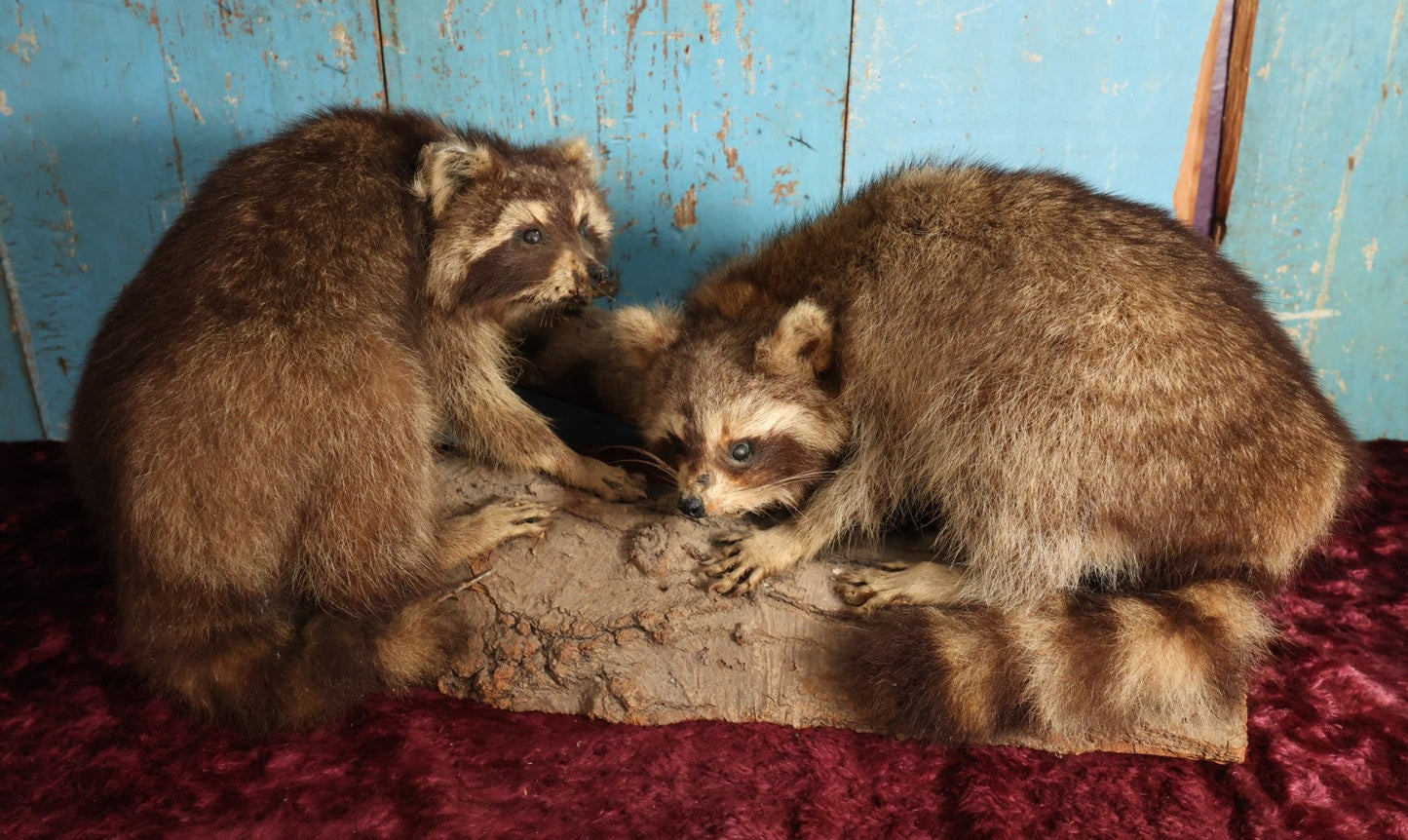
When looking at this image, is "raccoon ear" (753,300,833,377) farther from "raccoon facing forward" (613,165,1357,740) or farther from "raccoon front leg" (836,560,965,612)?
"raccoon front leg" (836,560,965,612)

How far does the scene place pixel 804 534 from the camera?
2.14 meters


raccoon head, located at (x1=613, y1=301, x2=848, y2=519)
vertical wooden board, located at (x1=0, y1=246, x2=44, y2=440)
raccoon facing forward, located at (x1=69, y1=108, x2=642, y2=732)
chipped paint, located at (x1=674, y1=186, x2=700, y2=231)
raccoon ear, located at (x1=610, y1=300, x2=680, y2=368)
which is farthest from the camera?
vertical wooden board, located at (x1=0, y1=246, x2=44, y2=440)

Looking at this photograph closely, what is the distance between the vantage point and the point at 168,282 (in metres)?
2.04

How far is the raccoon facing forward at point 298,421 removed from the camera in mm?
1890

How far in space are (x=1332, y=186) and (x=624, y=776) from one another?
8.39ft

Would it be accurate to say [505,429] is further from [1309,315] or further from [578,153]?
[1309,315]

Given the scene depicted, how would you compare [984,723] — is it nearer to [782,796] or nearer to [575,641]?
[782,796]

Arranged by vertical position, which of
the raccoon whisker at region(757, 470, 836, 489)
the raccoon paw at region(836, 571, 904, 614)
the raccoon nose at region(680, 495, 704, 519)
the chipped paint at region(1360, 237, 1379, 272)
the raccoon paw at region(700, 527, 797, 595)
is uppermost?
the chipped paint at region(1360, 237, 1379, 272)

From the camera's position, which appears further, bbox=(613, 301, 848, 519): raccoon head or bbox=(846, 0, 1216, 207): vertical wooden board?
bbox=(846, 0, 1216, 207): vertical wooden board

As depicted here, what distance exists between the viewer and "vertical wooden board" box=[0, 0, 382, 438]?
270cm

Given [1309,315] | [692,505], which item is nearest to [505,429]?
[692,505]

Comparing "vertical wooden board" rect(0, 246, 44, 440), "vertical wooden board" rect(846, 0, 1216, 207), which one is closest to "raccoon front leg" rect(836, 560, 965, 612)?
"vertical wooden board" rect(846, 0, 1216, 207)

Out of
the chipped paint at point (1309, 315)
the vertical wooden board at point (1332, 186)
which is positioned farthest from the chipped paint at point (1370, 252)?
the chipped paint at point (1309, 315)

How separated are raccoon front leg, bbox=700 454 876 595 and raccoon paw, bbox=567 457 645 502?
28 centimetres
